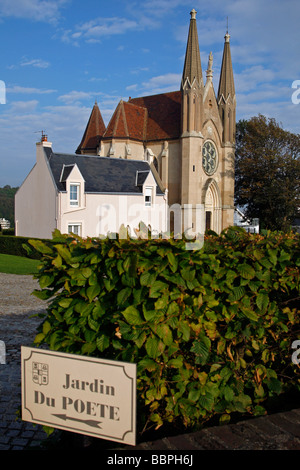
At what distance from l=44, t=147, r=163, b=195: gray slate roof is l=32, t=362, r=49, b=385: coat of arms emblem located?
27.8 metres

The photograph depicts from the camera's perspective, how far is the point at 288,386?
4000 mm

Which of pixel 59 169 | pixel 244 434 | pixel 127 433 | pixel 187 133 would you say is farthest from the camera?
pixel 187 133

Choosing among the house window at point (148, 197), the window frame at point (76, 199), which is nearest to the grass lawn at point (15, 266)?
the window frame at point (76, 199)

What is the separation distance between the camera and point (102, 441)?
3.34m

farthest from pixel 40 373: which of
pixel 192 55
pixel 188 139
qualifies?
pixel 192 55

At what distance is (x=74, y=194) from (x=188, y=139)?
2068 centimetres

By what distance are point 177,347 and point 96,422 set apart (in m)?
1.09

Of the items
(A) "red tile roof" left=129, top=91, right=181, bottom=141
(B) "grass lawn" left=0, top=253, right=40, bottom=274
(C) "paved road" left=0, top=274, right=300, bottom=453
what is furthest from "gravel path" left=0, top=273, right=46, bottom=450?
(A) "red tile roof" left=129, top=91, right=181, bottom=141

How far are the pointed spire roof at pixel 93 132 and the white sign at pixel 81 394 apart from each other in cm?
5010

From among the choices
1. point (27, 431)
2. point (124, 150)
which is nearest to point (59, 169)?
point (124, 150)

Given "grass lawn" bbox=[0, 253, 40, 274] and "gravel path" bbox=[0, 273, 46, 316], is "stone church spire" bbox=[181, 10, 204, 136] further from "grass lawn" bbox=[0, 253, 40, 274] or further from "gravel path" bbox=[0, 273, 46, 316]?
"gravel path" bbox=[0, 273, 46, 316]

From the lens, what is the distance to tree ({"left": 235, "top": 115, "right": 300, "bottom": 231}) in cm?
4972

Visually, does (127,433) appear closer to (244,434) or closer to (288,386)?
(244,434)

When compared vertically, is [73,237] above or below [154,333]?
above
